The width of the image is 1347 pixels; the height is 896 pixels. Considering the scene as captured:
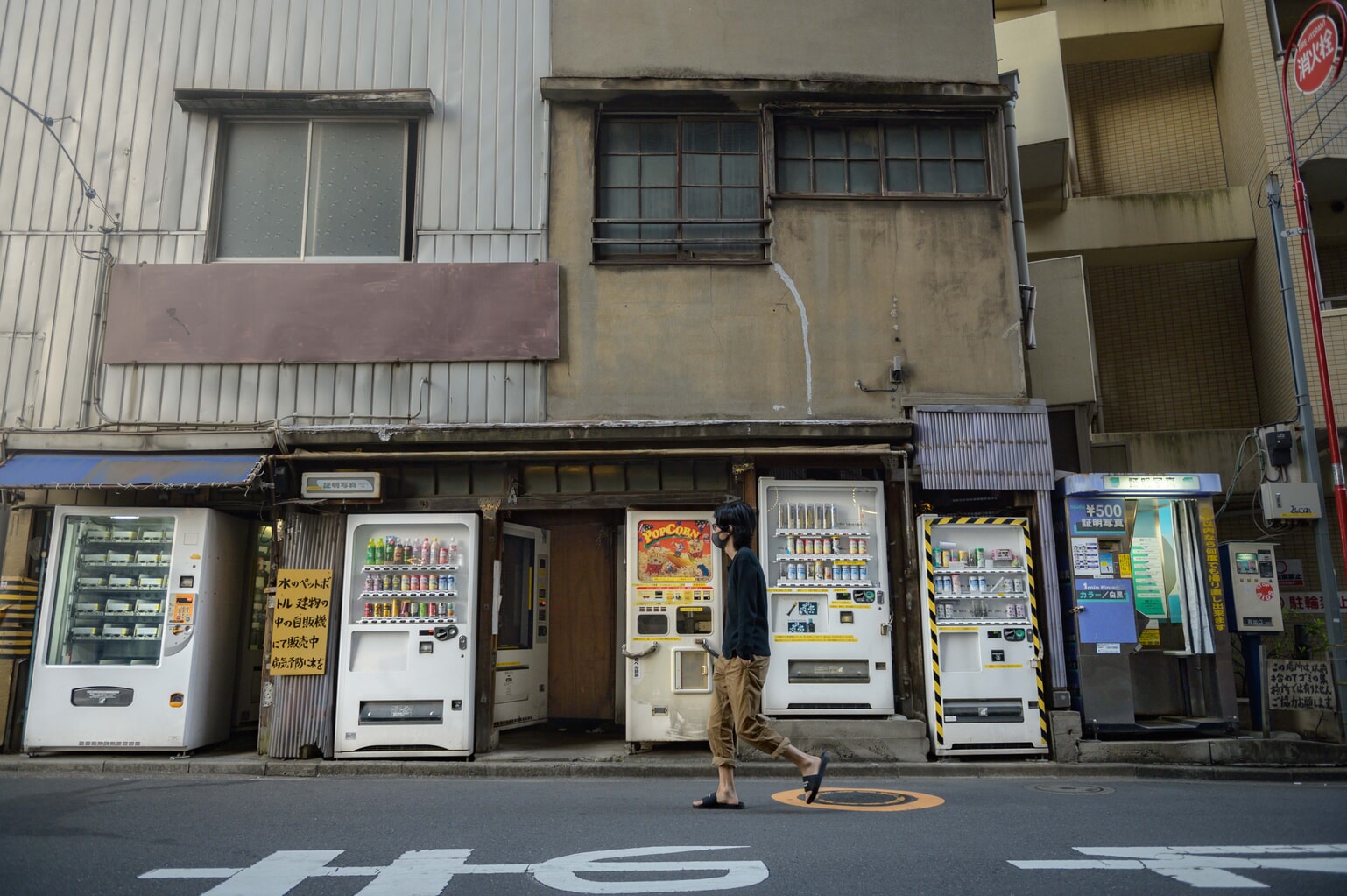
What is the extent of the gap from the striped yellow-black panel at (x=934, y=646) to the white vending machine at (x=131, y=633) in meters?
8.15

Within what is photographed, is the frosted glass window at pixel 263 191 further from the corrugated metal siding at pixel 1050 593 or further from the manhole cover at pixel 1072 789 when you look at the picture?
the manhole cover at pixel 1072 789

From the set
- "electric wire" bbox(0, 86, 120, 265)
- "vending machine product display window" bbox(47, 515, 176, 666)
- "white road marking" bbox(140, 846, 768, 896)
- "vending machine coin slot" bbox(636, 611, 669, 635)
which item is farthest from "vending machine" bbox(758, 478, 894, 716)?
"electric wire" bbox(0, 86, 120, 265)

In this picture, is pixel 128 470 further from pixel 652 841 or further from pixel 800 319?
pixel 800 319

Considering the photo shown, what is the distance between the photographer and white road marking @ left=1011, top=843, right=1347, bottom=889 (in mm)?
4656

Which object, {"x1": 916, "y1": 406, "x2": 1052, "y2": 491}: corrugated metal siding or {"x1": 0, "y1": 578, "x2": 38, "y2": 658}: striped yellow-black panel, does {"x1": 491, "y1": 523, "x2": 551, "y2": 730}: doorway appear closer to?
{"x1": 916, "y1": 406, "x2": 1052, "y2": 491}: corrugated metal siding

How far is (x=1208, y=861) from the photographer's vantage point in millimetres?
5004

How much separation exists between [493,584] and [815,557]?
12.3ft

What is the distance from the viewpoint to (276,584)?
1054 centimetres

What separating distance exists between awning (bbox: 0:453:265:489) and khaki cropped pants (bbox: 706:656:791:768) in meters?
5.95

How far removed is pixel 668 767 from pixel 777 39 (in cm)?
894

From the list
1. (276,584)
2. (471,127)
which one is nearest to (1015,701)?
(276,584)

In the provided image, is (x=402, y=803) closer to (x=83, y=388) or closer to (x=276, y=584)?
(x=276, y=584)

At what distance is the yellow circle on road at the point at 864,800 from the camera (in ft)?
23.1

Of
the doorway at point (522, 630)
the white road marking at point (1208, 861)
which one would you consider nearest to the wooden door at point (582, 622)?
the doorway at point (522, 630)
